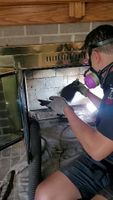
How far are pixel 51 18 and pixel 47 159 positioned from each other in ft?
2.90

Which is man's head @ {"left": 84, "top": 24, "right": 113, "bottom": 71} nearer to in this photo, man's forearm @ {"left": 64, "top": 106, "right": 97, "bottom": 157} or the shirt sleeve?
the shirt sleeve

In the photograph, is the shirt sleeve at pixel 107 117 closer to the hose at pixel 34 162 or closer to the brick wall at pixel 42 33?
the hose at pixel 34 162

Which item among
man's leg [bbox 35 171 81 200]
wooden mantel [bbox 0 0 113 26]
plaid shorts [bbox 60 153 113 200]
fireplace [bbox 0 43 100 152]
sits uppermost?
wooden mantel [bbox 0 0 113 26]

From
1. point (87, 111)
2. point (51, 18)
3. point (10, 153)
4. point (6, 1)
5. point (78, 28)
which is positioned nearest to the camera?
point (6, 1)

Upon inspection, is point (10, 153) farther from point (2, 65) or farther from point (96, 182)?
point (96, 182)

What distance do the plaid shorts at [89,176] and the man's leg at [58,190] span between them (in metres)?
0.02

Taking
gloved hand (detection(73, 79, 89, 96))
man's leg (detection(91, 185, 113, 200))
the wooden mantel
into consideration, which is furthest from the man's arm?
the wooden mantel

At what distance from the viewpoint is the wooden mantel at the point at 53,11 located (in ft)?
4.97

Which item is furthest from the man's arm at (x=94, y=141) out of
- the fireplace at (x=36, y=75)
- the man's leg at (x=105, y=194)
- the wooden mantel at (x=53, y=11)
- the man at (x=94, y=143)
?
the wooden mantel at (x=53, y=11)

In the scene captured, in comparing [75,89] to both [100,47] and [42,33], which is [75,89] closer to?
[42,33]

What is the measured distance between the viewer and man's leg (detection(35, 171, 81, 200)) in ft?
4.22

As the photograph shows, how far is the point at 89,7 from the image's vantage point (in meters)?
1.59

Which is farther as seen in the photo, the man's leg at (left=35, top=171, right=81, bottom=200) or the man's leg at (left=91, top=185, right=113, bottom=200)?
the man's leg at (left=35, top=171, right=81, bottom=200)

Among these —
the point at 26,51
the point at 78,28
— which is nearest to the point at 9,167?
the point at 26,51
